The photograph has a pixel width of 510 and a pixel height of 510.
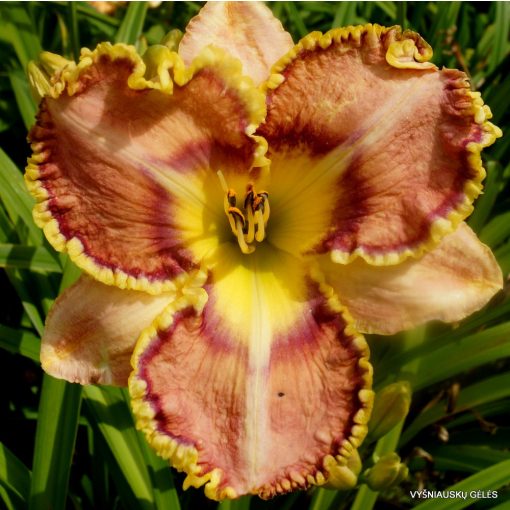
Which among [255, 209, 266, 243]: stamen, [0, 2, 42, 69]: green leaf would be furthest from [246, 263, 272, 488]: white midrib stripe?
[0, 2, 42, 69]: green leaf

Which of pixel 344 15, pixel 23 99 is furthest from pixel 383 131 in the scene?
pixel 23 99

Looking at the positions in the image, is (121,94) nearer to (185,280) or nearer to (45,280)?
(185,280)

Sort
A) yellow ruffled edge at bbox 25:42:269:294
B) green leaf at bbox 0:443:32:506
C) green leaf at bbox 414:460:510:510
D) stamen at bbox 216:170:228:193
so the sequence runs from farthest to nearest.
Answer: green leaf at bbox 0:443:32:506 < green leaf at bbox 414:460:510:510 < stamen at bbox 216:170:228:193 < yellow ruffled edge at bbox 25:42:269:294

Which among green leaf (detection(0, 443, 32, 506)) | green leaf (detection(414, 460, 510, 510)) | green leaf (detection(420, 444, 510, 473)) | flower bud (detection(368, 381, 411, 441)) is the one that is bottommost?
green leaf (detection(0, 443, 32, 506))

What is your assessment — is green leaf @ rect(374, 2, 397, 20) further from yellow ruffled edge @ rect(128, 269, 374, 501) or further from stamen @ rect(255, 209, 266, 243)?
yellow ruffled edge @ rect(128, 269, 374, 501)

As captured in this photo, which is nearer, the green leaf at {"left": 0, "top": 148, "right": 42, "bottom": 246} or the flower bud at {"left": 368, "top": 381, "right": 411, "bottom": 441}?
the flower bud at {"left": 368, "top": 381, "right": 411, "bottom": 441}

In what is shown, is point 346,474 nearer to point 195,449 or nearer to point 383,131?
point 195,449

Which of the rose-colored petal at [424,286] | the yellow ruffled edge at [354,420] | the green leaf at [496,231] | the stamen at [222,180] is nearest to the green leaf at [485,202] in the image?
the green leaf at [496,231]

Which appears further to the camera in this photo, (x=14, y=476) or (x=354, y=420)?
(x=14, y=476)
